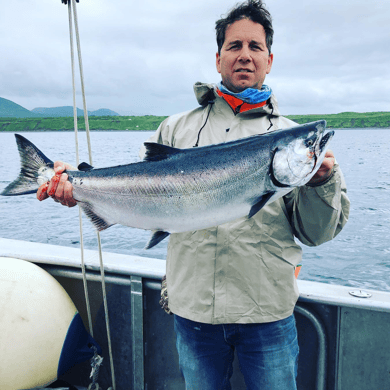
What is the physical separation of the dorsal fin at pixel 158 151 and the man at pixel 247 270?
0.46 m

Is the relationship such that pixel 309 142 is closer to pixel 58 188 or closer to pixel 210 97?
pixel 210 97

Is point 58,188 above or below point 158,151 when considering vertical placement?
below

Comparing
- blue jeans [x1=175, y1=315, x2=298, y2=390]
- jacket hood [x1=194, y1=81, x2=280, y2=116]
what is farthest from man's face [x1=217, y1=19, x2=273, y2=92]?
blue jeans [x1=175, y1=315, x2=298, y2=390]

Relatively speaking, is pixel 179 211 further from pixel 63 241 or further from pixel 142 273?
pixel 63 241

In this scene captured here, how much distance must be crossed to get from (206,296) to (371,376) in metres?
1.65

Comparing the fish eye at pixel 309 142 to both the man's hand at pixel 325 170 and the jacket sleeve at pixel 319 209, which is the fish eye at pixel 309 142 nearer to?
the man's hand at pixel 325 170

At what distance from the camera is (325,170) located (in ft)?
6.84

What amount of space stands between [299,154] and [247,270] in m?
0.80

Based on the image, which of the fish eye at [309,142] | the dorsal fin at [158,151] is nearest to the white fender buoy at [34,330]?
the dorsal fin at [158,151]

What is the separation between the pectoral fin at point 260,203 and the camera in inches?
83.1

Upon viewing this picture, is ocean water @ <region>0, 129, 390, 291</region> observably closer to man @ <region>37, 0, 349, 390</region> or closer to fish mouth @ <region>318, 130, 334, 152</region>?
man @ <region>37, 0, 349, 390</region>

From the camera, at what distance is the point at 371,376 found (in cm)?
288

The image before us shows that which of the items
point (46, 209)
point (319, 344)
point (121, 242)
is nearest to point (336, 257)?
point (121, 242)

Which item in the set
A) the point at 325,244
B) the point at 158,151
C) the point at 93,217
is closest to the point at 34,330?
the point at 93,217
